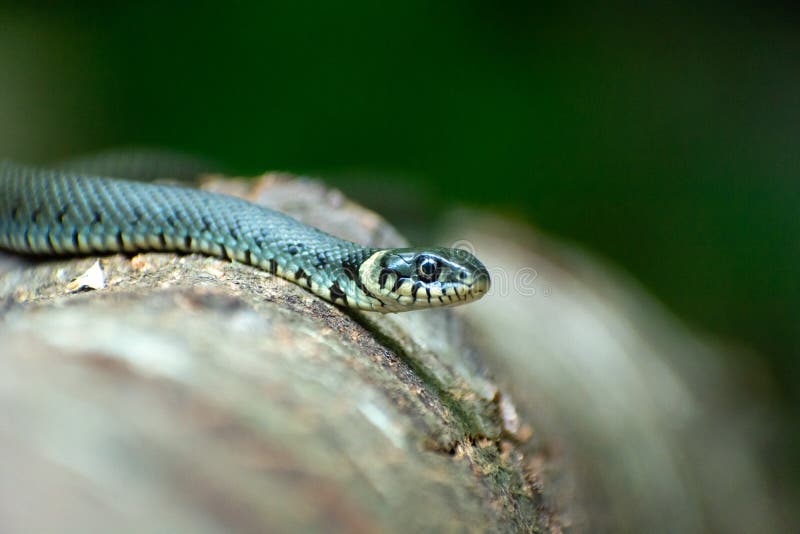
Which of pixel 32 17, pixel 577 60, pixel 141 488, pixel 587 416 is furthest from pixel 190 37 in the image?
Result: pixel 141 488

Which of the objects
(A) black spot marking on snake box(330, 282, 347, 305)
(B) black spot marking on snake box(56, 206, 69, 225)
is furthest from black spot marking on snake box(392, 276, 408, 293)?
(B) black spot marking on snake box(56, 206, 69, 225)

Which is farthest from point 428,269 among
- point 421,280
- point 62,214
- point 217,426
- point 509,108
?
point 509,108

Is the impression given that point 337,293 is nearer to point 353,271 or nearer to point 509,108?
point 353,271

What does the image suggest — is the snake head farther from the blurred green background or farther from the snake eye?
the blurred green background

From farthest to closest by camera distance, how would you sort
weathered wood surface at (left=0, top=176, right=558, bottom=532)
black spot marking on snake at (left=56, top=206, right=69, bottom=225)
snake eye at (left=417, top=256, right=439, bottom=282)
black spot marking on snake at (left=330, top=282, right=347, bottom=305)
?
1. black spot marking on snake at (left=56, top=206, right=69, bottom=225)
2. snake eye at (left=417, top=256, right=439, bottom=282)
3. black spot marking on snake at (left=330, top=282, right=347, bottom=305)
4. weathered wood surface at (left=0, top=176, right=558, bottom=532)

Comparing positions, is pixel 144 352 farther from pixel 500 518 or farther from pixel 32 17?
pixel 32 17

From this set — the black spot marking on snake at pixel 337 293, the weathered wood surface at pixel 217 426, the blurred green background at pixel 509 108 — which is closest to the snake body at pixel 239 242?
the black spot marking on snake at pixel 337 293

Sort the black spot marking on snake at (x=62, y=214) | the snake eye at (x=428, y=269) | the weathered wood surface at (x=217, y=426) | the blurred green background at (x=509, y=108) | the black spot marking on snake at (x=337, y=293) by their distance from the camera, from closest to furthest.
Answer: the weathered wood surface at (x=217, y=426), the black spot marking on snake at (x=337, y=293), the snake eye at (x=428, y=269), the black spot marking on snake at (x=62, y=214), the blurred green background at (x=509, y=108)

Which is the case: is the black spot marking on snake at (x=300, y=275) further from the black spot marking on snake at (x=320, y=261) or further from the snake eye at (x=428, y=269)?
the snake eye at (x=428, y=269)
